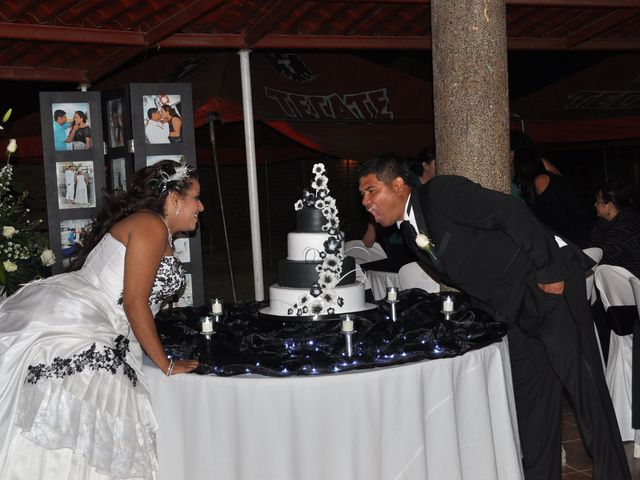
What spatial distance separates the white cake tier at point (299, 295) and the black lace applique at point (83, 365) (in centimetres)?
78

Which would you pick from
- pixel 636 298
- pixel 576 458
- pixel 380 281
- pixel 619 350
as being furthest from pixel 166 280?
pixel 380 281

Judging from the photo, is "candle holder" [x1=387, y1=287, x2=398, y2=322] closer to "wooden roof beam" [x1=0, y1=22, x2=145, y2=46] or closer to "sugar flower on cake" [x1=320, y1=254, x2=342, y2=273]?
"sugar flower on cake" [x1=320, y1=254, x2=342, y2=273]

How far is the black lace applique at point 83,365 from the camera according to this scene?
3338mm

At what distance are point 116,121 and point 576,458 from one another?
11.8 feet

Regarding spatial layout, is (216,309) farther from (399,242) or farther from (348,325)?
(399,242)

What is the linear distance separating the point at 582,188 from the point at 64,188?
57.0 feet

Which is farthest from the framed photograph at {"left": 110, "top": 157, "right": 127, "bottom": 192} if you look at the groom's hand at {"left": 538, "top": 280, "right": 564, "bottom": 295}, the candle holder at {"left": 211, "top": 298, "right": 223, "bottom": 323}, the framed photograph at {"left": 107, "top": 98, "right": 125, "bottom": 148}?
the groom's hand at {"left": 538, "top": 280, "right": 564, "bottom": 295}

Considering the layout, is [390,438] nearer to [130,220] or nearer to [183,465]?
[183,465]

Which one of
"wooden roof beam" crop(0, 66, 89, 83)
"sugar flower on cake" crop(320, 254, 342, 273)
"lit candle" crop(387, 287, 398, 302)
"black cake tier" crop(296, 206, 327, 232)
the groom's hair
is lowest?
"lit candle" crop(387, 287, 398, 302)

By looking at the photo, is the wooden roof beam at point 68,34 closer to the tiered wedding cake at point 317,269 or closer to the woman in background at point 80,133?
the woman in background at point 80,133

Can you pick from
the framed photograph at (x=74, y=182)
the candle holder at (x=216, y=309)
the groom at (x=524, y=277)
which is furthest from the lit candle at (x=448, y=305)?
the framed photograph at (x=74, y=182)

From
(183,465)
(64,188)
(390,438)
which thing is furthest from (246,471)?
(64,188)

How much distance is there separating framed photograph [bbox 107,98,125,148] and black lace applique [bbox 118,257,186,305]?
209 centimetres

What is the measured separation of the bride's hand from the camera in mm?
3270
